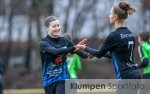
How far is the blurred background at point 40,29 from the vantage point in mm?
34250

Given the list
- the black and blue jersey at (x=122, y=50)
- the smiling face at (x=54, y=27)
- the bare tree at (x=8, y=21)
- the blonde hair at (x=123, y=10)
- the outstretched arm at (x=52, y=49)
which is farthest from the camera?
the bare tree at (x=8, y=21)

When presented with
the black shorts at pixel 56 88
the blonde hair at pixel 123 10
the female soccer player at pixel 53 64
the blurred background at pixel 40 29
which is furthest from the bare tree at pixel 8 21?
the blonde hair at pixel 123 10

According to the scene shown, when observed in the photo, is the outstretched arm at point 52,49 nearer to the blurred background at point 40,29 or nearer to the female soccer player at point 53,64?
the female soccer player at point 53,64

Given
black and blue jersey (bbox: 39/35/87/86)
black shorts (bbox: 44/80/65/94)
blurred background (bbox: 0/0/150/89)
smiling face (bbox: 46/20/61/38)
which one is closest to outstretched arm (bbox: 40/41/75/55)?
black and blue jersey (bbox: 39/35/87/86)

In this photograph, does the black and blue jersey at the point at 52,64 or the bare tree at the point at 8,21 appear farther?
the bare tree at the point at 8,21

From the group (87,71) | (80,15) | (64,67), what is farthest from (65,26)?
(64,67)

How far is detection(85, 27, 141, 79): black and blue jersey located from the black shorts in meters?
1.01

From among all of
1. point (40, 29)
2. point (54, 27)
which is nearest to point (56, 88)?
point (54, 27)

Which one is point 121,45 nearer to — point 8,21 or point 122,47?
point 122,47

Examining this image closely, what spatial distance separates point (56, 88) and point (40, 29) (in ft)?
86.5

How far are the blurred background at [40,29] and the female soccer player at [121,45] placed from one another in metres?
22.7

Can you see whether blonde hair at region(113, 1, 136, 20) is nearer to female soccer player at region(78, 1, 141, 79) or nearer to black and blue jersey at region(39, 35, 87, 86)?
female soccer player at region(78, 1, 141, 79)

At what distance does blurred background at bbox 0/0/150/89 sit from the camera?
34250 mm

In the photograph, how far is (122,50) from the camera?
7.66 m
